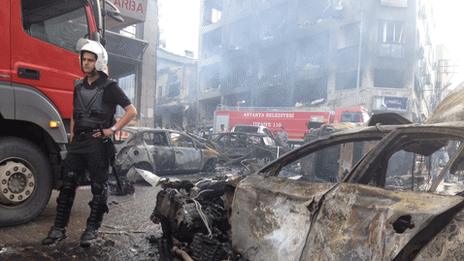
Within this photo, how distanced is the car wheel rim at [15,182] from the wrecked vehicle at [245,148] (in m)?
8.06

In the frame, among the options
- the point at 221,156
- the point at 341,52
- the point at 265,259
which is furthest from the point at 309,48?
the point at 265,259

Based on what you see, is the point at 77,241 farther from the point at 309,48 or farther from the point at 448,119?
the point at 309,48

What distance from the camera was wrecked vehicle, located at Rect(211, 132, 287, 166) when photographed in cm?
1281

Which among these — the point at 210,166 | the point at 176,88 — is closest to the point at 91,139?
the point at 210,166

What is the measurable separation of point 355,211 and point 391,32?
2846 centimetres

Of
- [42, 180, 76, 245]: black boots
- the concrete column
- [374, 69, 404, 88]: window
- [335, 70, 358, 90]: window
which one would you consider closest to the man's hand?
[42, 180, 76, 245]: black boots

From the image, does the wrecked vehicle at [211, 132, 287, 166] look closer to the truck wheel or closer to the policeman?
the truck wheel

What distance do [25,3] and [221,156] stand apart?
8.44 metres

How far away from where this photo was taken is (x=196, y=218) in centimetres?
322

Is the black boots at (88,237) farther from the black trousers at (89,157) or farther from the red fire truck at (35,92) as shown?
the red fire truck at (35,92)

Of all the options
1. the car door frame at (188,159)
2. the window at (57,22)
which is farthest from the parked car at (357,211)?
the car door frame at (188,159)

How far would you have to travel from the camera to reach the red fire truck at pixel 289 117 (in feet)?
60.6

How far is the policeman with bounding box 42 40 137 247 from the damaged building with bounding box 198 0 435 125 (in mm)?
24170

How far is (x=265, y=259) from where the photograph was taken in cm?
266
